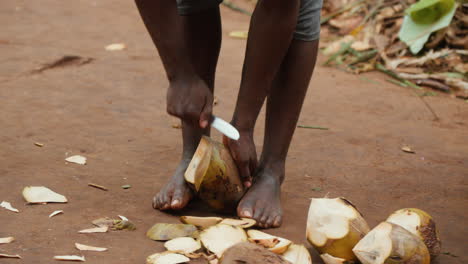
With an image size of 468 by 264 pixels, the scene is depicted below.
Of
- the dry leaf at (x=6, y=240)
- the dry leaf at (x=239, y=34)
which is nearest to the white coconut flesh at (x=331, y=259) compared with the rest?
the dry leaf at (x=6, y=240)

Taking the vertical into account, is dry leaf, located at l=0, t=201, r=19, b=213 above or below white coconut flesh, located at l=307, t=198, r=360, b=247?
below

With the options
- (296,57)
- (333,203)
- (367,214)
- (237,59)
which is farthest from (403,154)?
(237,59)

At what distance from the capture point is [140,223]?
2.17 m

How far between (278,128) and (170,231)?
22.3 inches

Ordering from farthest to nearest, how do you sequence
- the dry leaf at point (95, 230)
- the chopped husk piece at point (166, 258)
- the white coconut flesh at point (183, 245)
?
the dry leaf at point (95, 230) < the white coconut flesh at point (183, 245) < the chopped husk piece at point (166, 258)

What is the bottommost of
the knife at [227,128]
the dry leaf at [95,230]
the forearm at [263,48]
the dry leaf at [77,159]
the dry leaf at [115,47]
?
the dry leaf at [115,47]

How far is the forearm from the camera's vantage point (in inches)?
79.0

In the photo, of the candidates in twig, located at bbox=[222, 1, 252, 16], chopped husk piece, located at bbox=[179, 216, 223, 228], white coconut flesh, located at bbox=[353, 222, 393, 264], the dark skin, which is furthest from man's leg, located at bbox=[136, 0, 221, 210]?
twig, located at bbox=[222, 1, 252, 16]

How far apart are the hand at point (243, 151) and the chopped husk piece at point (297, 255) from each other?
1.34 feet

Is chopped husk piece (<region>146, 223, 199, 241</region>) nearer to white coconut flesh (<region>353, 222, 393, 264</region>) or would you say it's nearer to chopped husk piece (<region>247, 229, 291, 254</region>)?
chopped husk piece (<region>247, 229, 291, 254</region>)

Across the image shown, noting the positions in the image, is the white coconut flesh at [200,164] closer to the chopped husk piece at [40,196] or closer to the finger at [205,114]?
the finger at [205,114]

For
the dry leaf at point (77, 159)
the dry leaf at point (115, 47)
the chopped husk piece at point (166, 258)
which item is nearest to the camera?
the chopped husk piece at point (166, 258)

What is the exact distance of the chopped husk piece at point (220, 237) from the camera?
75.3 inches

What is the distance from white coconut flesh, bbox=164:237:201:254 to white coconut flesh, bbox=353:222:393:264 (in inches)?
18.4
